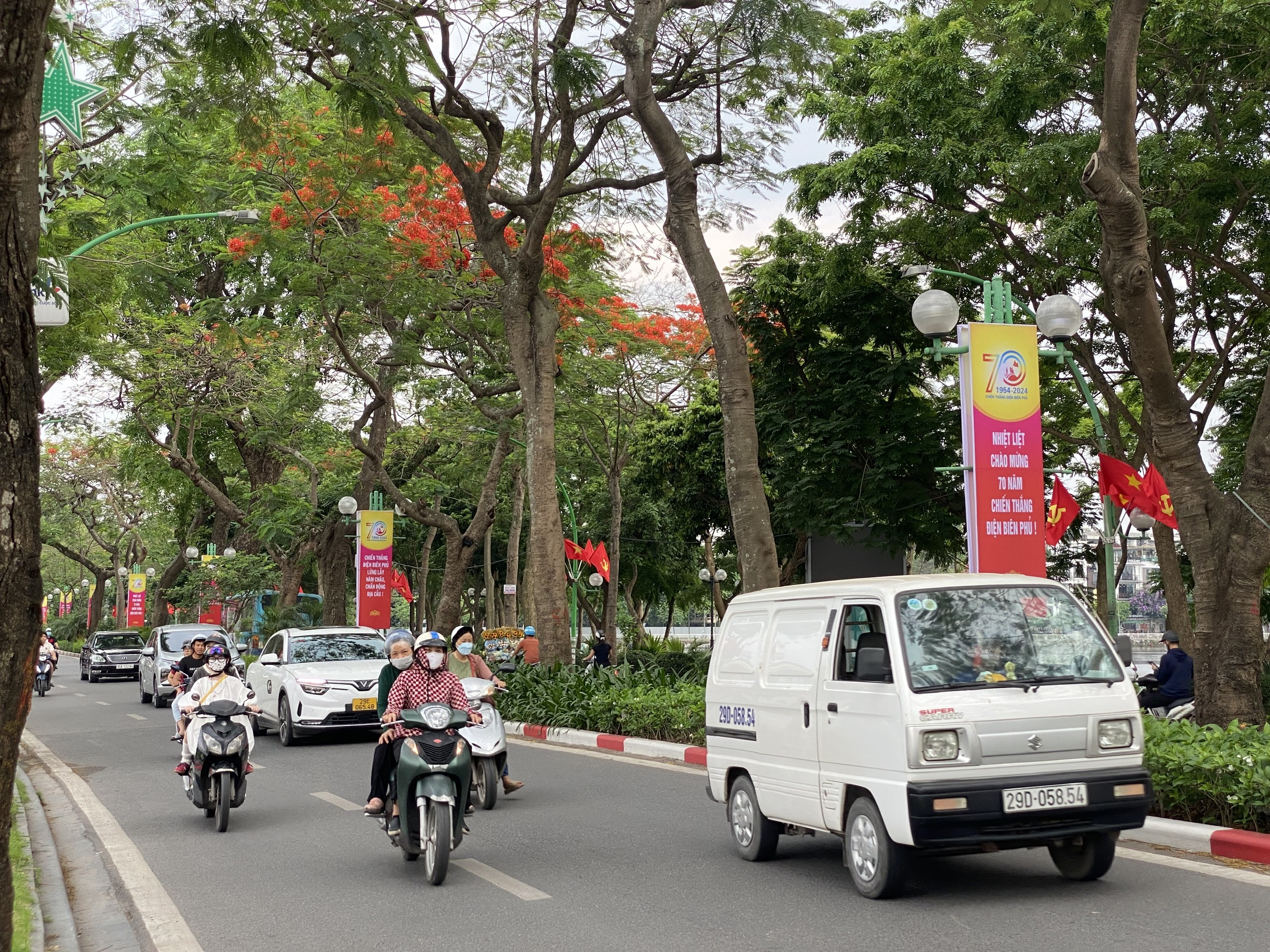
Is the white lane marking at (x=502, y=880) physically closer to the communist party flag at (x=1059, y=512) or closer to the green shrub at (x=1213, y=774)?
the green shrub at (x=1213, y=774)

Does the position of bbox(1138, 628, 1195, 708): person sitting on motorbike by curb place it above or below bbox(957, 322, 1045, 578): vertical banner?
below

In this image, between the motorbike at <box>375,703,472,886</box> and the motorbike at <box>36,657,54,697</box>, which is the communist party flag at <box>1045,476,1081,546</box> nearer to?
the motorbike at <box>375,703,472,886</box>

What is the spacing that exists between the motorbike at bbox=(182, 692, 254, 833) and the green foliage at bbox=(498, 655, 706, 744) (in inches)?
220

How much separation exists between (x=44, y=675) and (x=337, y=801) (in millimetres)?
23887

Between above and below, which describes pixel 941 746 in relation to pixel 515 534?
below

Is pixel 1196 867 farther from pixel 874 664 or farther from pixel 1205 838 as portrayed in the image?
pixel 874 664

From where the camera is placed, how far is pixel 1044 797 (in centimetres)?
682

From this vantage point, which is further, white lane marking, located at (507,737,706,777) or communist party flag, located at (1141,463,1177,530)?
communist party flag, located at (1141,463,1177,530)

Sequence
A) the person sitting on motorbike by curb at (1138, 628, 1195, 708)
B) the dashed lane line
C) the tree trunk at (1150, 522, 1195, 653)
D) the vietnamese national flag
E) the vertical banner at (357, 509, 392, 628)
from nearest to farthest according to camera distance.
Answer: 1. the dashed lane line
2. the person sitting on motorbike by curb at (1138, 628, 1195, 708)
3. the tree trunk at (1150, 522, 1195, 653)
4. the vertical banner at (357, 509, 392, 628)
5. the vietnamese national flag

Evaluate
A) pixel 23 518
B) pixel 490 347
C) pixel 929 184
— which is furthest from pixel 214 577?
pixel 23 518

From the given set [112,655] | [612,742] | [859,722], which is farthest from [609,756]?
[112,655]

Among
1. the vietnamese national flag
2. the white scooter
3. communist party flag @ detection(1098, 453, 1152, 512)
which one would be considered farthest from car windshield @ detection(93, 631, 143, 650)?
the white scooter

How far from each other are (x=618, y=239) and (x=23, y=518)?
1772cm

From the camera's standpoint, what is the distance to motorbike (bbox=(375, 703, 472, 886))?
8.08 meters
